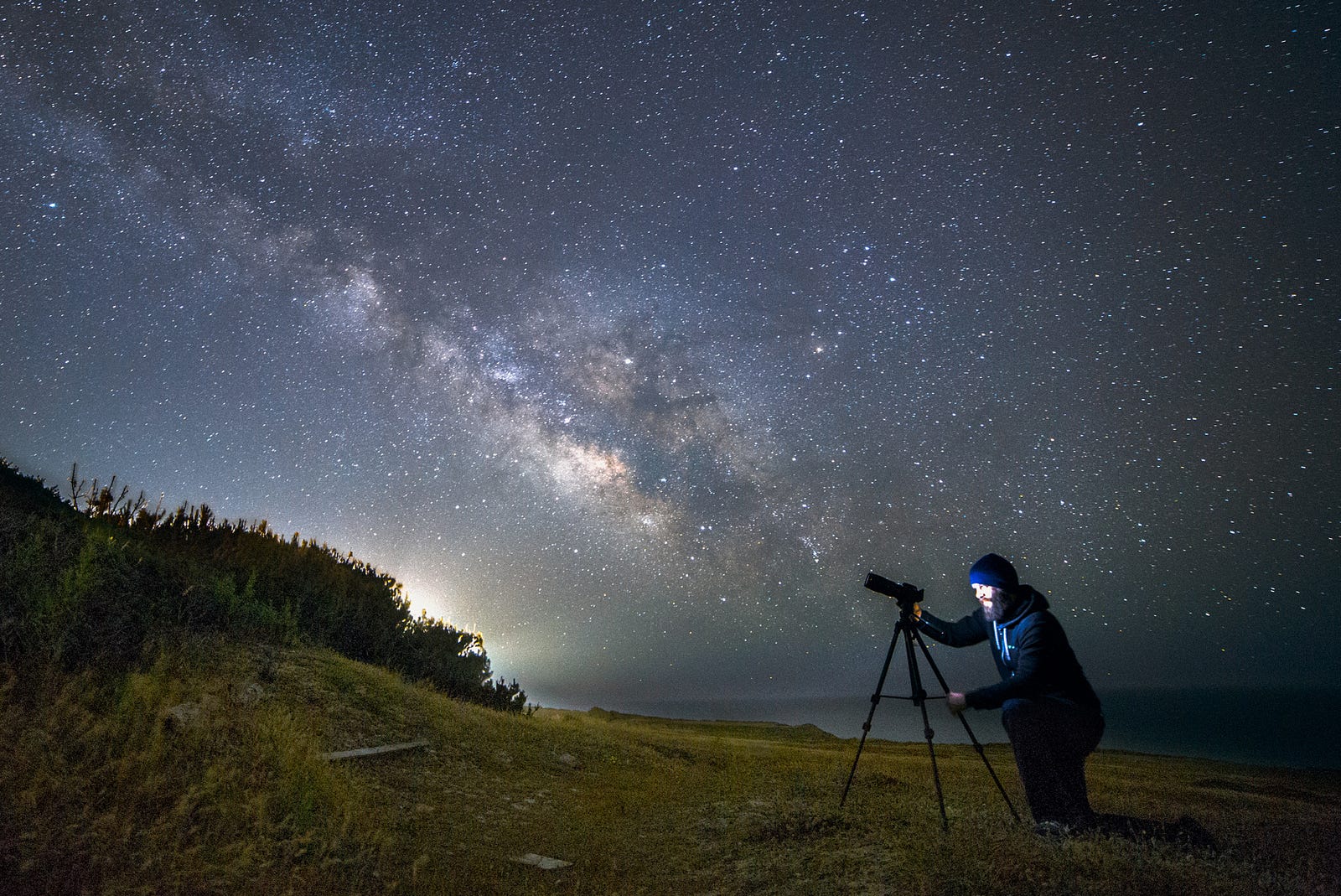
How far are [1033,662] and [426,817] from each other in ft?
17.4

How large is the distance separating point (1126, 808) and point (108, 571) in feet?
38.1

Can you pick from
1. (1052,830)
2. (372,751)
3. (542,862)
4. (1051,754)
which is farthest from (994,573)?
(372,751)

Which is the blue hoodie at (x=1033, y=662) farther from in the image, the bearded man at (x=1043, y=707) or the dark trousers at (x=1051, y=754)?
the dark trousers at (x=1051, y=754)

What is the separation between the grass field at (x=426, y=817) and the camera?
3.45 m

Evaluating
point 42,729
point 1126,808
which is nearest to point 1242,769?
point 1126,808

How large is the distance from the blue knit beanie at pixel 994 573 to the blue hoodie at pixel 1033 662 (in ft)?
0.36

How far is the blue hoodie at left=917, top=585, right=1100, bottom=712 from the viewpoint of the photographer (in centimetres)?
479

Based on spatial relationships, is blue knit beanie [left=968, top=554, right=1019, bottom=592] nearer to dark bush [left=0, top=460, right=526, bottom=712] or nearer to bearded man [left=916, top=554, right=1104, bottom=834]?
bearded man [left=916, top=554, right=1104, bottom=834]

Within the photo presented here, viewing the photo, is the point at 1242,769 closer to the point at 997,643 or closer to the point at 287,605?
the point at 997,643

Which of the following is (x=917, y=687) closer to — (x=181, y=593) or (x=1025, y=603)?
(x=1025, y=603)

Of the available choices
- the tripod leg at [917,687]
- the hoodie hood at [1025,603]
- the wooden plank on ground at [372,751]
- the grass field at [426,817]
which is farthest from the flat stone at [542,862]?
the hoodie hood at [1025,603]

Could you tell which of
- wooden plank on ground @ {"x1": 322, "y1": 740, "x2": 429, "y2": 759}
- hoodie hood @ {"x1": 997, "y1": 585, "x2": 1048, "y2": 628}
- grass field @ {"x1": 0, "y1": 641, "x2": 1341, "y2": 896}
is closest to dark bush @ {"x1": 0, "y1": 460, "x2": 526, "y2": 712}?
grass field @ {"x1": 0, "y1": 641, "x2": 1341, "y2": 896}

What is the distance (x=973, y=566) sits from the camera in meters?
5.63

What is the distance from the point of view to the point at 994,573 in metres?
5.48
